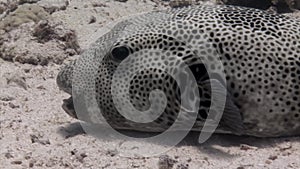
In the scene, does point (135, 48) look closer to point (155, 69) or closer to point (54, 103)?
point (155, 69)

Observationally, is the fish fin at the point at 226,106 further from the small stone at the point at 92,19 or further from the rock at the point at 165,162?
the small stone at the point at 92,19

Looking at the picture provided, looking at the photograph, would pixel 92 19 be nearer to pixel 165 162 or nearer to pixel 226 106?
pixel 226 106

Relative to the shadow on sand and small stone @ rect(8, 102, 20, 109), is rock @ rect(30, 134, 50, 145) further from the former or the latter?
small stone @ rect(8, 102, 20, 109)

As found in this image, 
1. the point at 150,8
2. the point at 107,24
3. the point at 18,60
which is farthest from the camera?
the point at 150,8

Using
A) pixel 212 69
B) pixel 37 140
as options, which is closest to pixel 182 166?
pixel 212 69

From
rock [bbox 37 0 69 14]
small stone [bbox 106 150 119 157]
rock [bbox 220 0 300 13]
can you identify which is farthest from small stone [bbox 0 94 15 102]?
rock [bbox 220 0 300 13]

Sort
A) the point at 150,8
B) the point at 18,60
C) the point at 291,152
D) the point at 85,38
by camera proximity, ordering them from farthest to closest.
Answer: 1. the point at 150,8
2. the point at 85,38
3. the point at 18,60
4. the point at 291,152

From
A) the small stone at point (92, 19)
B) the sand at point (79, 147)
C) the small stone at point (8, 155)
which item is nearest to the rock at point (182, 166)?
the sand at point (79, 147)

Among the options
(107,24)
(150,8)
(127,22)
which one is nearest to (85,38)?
(107,24)
